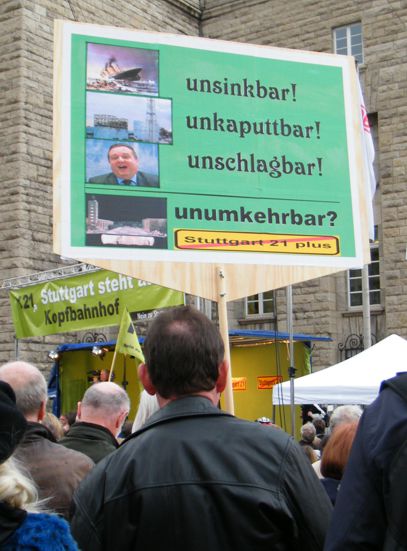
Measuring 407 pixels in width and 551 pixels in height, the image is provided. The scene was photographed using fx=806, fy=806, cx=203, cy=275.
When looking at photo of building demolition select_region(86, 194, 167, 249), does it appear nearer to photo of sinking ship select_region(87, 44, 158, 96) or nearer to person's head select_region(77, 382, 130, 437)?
photo of sinking ship select_region(87, 44, 158, 96)

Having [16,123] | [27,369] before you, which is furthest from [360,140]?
[16,123]

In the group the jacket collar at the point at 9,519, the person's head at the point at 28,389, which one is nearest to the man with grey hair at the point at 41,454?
the person's head at the point at 28,389

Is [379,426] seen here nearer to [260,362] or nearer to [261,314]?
[260,362]

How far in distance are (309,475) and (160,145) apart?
2.76 m

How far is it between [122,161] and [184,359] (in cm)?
235

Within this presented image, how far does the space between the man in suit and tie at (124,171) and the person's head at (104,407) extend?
1093 mm

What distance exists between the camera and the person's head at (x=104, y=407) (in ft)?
13.7

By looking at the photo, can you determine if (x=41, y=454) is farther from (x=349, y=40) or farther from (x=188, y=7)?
(x=188, y=7)

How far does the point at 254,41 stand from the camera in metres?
19.8

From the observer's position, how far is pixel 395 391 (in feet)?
5.93

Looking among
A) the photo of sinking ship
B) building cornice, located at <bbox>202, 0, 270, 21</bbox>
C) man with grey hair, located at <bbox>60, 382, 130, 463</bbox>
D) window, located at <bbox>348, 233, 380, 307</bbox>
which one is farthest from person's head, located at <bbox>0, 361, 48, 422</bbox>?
building cornice, located at <bbox>202, 0, 270, 21</bbox>

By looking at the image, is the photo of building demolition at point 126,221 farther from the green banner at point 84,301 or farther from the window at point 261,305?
the window at point 261,305

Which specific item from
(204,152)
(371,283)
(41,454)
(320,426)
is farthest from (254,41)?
(41,454)

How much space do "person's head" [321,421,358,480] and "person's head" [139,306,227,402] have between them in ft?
4.16
